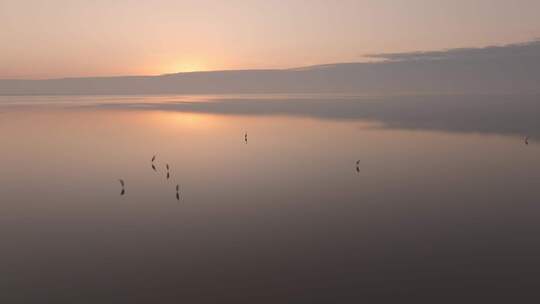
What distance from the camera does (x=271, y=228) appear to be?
29203mm

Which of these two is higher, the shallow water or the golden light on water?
the golden light on water

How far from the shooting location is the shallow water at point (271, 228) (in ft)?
69.9

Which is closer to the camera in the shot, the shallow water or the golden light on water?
the shallow water

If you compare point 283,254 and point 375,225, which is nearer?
point 283,254

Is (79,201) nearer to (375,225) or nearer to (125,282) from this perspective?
(125,282)

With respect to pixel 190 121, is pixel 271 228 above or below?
below

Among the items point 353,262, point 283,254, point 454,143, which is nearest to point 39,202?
point 283,254

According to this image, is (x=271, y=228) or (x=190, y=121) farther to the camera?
(x=190, y=121)

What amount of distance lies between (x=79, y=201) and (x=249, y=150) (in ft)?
106

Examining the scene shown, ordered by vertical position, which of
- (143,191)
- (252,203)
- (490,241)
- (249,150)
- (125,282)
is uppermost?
(249,150)

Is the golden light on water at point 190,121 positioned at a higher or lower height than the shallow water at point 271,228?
higher

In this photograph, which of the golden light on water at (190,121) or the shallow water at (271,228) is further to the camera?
the golden light on water at (190,121)

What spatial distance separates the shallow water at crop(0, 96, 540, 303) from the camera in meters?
21.3

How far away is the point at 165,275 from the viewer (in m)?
22.6
